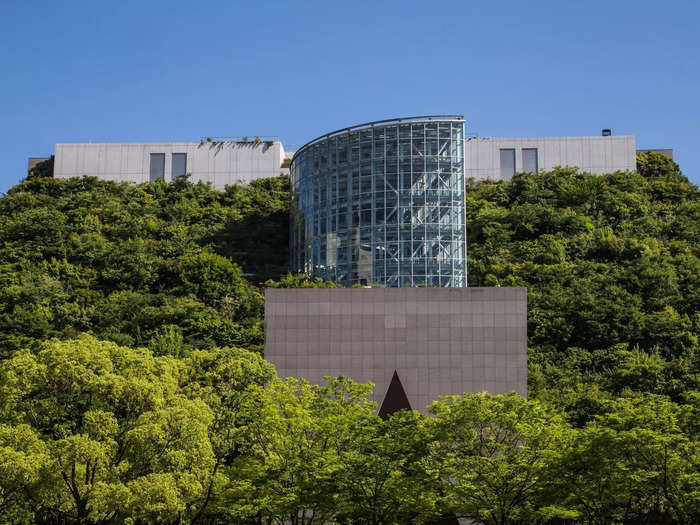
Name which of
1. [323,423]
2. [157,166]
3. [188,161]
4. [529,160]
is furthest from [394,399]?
[157,166]

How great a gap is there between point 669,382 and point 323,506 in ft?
90.6

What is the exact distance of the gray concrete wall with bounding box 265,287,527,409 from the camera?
48125 millimetres

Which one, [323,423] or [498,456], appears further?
[323,423]

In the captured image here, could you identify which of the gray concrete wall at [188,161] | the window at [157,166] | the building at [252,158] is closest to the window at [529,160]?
the building at [252,158]

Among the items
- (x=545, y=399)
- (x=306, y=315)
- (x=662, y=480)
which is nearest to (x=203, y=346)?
(x=306, y=315)

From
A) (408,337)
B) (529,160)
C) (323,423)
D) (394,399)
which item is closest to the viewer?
(323,423)

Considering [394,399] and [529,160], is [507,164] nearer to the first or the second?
[529,160]

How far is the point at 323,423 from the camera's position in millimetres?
36344

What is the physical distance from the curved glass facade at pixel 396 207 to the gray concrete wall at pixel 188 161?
23029 mm

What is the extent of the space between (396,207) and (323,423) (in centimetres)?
3109

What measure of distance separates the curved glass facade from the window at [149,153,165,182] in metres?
28.5

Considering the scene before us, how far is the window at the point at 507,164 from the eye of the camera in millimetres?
87000

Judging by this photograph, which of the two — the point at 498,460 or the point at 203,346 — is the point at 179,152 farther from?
the point at 498,460

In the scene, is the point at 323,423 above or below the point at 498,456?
above
